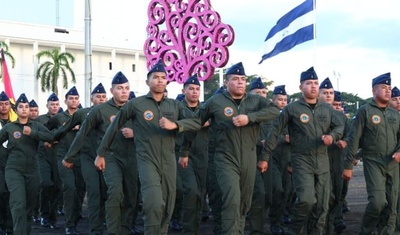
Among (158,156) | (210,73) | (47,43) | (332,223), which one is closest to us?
(158,156)

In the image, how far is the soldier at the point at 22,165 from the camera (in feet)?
34.4

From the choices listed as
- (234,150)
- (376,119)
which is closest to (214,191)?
(234,150)

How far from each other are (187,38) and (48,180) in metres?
17.0

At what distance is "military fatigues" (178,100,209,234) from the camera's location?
10617 mm

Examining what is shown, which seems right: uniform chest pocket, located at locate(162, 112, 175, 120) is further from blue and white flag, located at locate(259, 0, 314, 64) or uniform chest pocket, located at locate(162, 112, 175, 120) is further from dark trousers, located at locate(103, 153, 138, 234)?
blue and white flag, located at locate(259, 0, 314, 64)

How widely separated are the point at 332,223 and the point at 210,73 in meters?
17.1

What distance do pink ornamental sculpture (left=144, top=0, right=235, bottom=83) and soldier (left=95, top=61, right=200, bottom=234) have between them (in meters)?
17.2

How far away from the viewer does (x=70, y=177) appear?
12656 mm

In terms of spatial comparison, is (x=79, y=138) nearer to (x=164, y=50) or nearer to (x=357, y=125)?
(x=357, y=125)

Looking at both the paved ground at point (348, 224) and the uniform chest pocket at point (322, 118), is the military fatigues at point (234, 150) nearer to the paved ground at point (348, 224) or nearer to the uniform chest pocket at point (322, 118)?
the uniform chest pocket at point (322, 118)

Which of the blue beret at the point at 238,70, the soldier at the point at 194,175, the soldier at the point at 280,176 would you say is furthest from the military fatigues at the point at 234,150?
the soldier at the point at 280,176

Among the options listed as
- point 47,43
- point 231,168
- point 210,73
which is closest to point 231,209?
point 231,168

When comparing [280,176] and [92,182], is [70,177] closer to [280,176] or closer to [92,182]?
[92,182]

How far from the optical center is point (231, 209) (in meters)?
8.94
